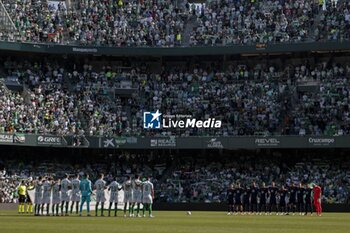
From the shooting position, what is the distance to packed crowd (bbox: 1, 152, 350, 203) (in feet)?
207

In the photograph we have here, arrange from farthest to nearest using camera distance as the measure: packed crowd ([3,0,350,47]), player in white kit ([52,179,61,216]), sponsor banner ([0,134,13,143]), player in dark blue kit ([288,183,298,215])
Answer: packed crowd ([3,0,350,47]) → sponsor banner ([0,134,13,143]) → player in dark blue kit ([288,183,298,215]) → player in white kit ([52,179,61,216])

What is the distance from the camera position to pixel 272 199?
5300 cm

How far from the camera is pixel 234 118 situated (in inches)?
2709

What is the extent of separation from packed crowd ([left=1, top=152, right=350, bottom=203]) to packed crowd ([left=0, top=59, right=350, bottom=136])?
2.77 m

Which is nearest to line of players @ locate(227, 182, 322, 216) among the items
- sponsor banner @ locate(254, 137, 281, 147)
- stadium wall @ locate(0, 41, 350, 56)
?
sponsor banner @ locate(254, 137, 281, 147)

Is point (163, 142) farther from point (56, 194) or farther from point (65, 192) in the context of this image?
point (65, 192)

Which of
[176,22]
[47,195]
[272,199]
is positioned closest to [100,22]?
[176,22]

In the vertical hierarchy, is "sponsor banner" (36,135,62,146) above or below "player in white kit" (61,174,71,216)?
above

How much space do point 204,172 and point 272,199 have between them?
47.5 ft

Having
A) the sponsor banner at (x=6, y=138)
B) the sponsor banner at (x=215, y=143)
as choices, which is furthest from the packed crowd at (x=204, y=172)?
the sponsor banner at (x=6, y=138)

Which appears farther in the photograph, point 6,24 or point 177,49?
point 177,49

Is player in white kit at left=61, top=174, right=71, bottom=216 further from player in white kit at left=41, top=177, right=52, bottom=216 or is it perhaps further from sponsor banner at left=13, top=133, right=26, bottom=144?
sponsor banner at left=13, top=133, right=26, bottom=144

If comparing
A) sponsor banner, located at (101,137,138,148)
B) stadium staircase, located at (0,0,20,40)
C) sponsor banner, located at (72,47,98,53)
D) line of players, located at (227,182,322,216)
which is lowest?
line of players, located at (227,182,322,216)

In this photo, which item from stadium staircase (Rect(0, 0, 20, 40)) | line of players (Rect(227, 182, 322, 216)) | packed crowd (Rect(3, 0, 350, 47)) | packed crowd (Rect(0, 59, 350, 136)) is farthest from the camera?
packed crowd (Rect(3, 0, 350, 47))
